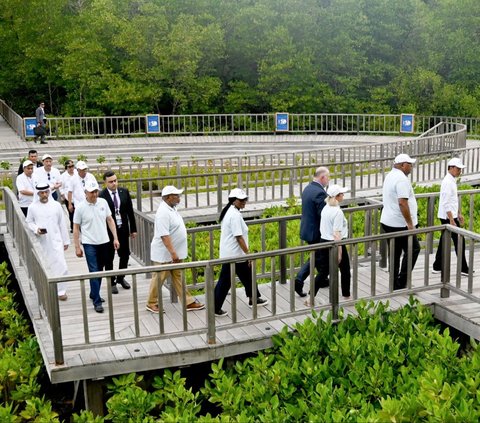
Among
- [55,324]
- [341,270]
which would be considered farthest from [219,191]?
[55,324]

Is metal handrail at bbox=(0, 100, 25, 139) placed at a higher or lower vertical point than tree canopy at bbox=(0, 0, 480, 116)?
lower

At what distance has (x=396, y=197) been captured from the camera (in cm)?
927

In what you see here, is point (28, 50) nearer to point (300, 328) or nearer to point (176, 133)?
point (176, 133)

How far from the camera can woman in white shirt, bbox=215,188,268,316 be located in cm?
838

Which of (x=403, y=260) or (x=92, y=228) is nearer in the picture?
(x=403, y=260)

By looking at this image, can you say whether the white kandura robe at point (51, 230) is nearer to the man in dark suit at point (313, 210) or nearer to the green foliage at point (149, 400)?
the green foliage at point (149, 400)

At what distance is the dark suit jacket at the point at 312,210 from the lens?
9133mm

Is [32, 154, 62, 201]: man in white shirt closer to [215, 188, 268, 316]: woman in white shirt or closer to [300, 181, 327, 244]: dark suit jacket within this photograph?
[215, 188, 268, 316]: woman in white shirt

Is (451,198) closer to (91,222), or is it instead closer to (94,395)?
(91,222)

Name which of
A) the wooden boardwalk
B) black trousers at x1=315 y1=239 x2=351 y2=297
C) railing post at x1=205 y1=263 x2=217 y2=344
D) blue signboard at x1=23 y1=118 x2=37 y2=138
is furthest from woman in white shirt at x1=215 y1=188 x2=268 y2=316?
blue signboard at x1=23 y1=118 x2=37 y2=138

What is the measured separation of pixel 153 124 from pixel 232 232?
23.6 metres

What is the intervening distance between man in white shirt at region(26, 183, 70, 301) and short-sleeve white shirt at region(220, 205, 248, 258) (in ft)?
8.08

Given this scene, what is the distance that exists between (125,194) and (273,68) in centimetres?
2608

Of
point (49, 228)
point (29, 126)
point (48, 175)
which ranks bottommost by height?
point (29, 126)
